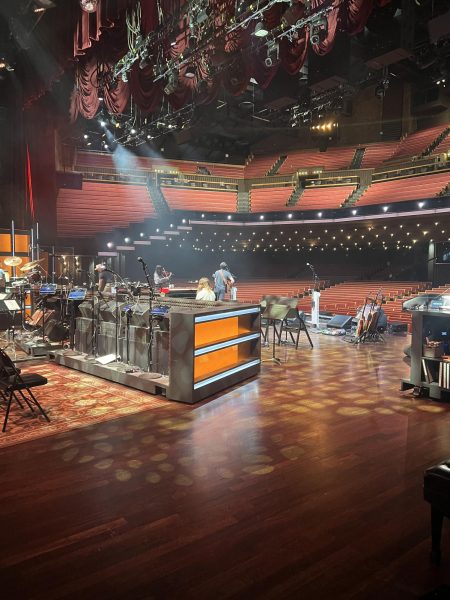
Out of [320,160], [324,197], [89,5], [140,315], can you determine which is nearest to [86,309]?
[140,315]

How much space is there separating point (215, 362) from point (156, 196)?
14203mm

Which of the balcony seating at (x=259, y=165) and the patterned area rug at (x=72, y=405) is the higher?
the balcony seating at (x=259, y=165)

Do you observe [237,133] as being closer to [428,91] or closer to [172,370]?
[428,91]

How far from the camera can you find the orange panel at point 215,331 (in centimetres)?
499

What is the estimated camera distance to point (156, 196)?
18344 millimetres

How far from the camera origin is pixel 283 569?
6.66 ft

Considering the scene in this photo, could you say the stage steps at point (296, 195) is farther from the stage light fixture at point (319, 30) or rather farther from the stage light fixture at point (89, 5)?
the stage light fixture at point (89, 5)

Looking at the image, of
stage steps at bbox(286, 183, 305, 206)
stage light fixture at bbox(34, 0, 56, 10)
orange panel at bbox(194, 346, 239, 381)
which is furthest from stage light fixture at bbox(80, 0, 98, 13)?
stage steps at bbox(286, 183, 305, 206)

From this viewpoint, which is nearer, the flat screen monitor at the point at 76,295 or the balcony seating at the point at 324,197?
the flat screen monitor at the point at 76,295

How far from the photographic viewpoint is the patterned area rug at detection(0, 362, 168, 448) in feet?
12.4

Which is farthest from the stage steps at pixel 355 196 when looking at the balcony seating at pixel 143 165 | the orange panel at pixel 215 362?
the orange panel at pixel 215 362

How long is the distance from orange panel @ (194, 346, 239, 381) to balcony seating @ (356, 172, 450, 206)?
11.5 m

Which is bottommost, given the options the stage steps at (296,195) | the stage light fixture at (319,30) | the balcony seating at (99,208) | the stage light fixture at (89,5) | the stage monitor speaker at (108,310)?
the stage monitor speaker at (108,310)

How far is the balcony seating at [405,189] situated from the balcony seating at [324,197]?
90cm
